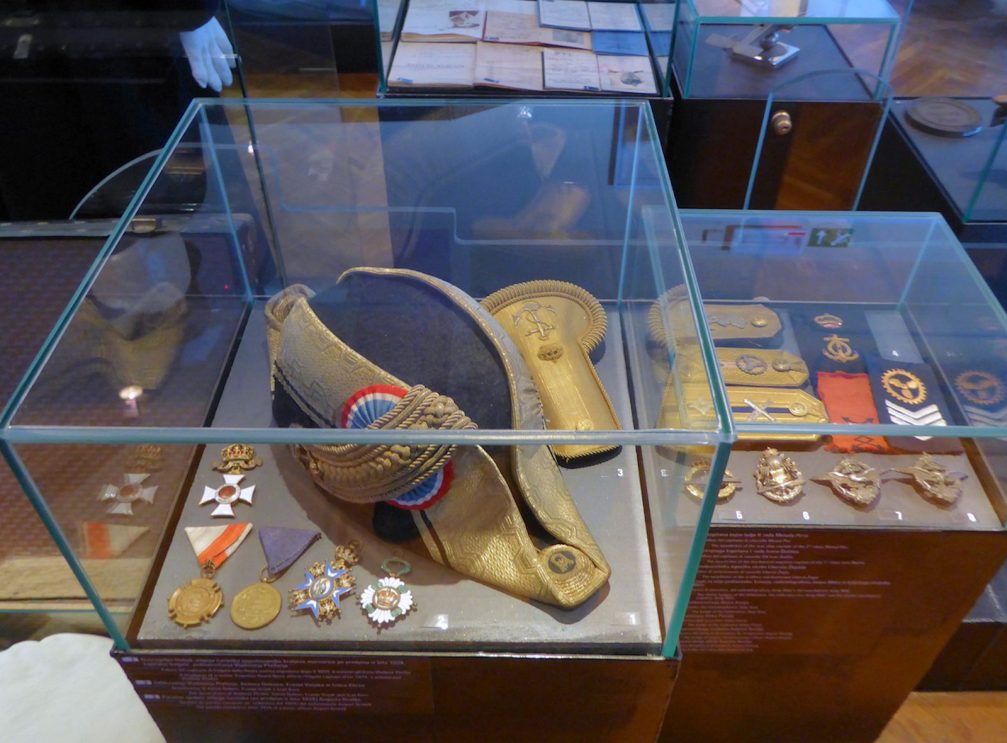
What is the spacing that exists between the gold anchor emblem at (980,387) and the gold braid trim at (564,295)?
1.65ft

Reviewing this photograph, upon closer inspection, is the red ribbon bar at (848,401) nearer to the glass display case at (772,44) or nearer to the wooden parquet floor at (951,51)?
the glass display case at (772,44)

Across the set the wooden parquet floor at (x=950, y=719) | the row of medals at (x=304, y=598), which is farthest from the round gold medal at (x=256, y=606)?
the wooden parquet floor at (x=950, y=719)

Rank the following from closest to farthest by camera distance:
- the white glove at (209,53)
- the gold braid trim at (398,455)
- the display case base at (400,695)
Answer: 1. the gold braid trim at (398,455)
2. the display case base at (400,695)
3. the white glove at (209,53)

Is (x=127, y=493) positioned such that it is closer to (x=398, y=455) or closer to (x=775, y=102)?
(x=398, y=455)

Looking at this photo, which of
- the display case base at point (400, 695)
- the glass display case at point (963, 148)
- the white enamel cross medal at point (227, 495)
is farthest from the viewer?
the glass display case at point (963, 148)

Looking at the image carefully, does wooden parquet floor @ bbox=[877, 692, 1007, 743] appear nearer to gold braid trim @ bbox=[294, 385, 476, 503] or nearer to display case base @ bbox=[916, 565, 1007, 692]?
display case base @ bbox=[916, 565, 1007, 692]

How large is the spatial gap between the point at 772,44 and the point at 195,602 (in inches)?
64.3

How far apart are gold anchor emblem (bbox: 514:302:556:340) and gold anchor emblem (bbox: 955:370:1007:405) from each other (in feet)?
1.88

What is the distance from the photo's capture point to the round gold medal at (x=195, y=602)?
105 centimetres

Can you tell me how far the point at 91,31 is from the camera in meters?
2.12

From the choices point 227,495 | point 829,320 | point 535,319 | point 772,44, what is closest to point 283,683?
point 227,495

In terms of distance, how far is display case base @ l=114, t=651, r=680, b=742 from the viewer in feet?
3.43

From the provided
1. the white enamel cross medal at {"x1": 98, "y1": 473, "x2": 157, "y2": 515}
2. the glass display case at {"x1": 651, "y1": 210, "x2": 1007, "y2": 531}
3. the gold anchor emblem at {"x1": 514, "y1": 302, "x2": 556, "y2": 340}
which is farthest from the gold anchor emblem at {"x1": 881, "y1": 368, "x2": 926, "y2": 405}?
the white enamel cross medal at {"x1": 98, "y1": 473, "x2": 157, "y2": 515}

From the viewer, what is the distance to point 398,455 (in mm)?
945
